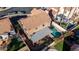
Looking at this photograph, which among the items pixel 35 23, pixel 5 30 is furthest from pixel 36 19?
pixel 5 30

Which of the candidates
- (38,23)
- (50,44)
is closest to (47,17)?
(38,23)

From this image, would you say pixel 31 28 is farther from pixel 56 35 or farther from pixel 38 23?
pixel 56 35

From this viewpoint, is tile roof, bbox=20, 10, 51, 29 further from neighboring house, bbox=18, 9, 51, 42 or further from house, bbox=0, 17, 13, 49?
house, bbox=0, 17, 13, 49

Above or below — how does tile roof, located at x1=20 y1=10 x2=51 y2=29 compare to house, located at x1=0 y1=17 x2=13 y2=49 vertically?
above

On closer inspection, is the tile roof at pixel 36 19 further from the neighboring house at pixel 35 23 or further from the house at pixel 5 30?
the house at pixel 5 30

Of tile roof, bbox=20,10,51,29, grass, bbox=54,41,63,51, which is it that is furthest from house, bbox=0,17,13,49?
grass, bbox=54,41,63,51
